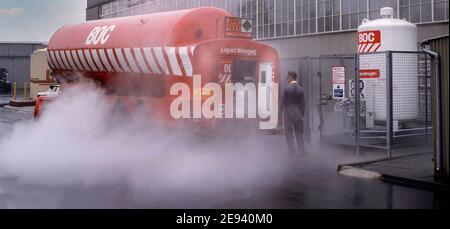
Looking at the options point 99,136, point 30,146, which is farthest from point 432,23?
point 30,146

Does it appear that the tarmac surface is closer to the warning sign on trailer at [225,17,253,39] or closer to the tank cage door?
the tank cage door

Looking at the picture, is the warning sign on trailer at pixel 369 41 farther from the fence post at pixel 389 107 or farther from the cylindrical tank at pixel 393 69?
the fence post at pixel 389 107

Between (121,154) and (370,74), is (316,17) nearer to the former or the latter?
(370,74)

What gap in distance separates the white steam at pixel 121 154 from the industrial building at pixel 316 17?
371cm

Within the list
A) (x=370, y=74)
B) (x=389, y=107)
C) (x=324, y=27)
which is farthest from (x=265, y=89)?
(x=324, y=27)

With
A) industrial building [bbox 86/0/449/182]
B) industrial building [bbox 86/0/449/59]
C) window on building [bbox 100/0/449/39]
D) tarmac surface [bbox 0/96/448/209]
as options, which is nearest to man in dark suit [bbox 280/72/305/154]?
industrial building [bbox 86/0/449/182]

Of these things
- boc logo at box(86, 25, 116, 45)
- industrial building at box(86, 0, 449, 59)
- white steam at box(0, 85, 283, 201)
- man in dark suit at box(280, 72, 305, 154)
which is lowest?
white steam at box(0, 85, 283, 201)

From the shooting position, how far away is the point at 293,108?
28.6 ft

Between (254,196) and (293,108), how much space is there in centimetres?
327

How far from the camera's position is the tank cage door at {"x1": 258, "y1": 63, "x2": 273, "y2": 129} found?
8922 mm

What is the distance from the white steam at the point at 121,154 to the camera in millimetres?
6555

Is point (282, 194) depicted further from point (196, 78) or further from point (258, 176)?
point (196, 78)

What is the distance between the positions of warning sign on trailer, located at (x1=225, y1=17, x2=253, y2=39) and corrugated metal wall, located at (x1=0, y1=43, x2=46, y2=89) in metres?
34.9

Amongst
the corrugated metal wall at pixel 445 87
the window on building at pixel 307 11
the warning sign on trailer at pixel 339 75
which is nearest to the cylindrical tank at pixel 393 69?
the warning sign on trailer at pixel 339 75
